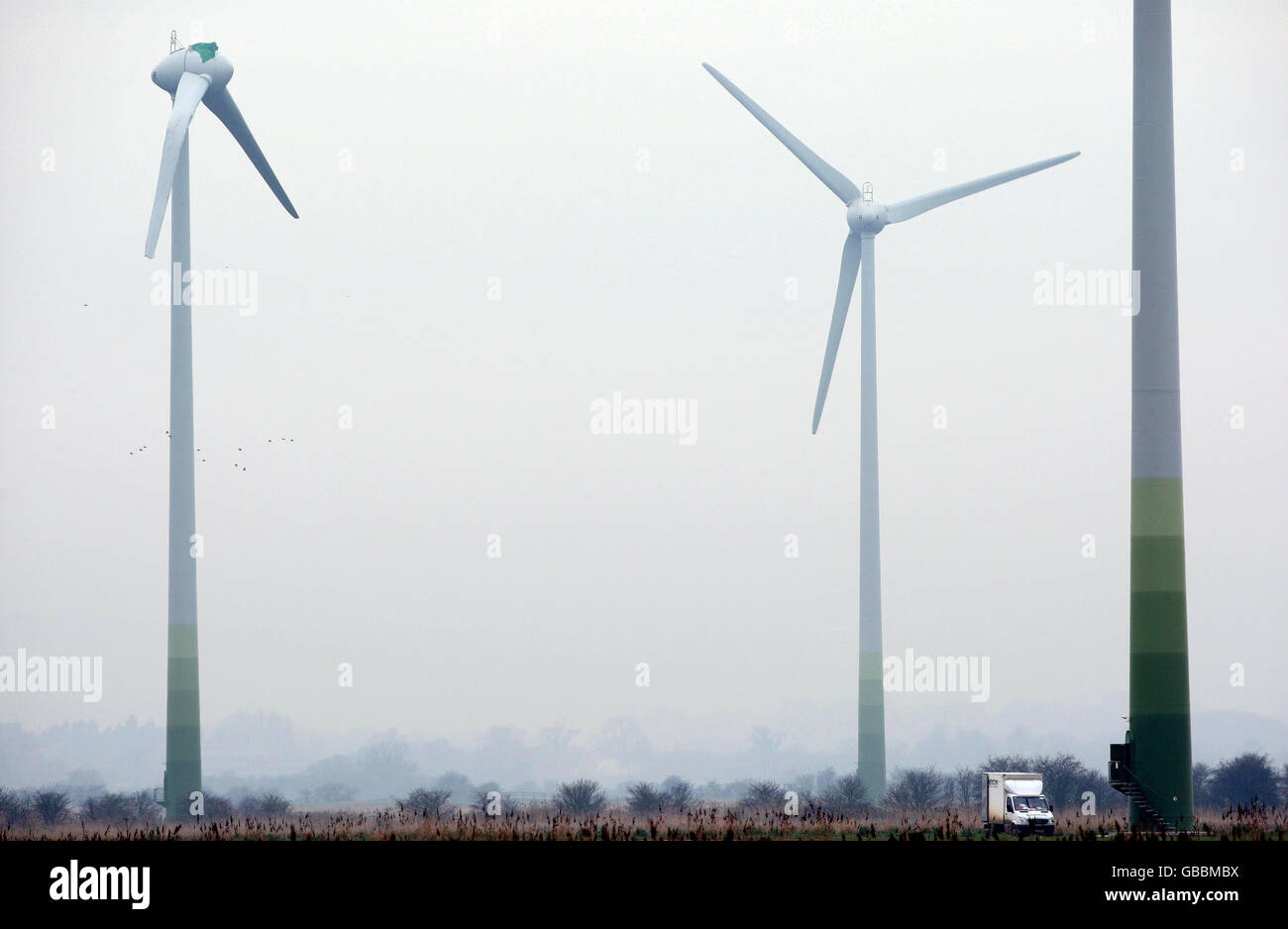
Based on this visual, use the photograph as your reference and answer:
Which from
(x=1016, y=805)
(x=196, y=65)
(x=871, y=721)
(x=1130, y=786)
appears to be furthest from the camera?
(x=871, y=721)

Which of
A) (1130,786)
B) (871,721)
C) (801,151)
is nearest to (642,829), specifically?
(1130,786)

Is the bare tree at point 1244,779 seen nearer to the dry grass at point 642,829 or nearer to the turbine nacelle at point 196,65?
the dry grass at point 642,829

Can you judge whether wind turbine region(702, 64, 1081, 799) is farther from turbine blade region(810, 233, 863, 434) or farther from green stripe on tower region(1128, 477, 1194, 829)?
green stripe on tower region(1128, 477, 1194, 829)

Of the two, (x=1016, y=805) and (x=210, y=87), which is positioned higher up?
(x=210, y=87)

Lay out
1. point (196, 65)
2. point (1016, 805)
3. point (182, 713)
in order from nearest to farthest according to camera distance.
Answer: point (1016, 805)
point (182, 713)
point (196, 65)

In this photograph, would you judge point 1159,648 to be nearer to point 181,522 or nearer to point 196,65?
point 181,522

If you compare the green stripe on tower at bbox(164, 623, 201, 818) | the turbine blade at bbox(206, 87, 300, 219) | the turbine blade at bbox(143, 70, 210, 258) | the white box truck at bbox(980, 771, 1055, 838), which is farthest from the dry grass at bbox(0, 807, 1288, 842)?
the turbine blade at bbox(206, 87, 300, 219)

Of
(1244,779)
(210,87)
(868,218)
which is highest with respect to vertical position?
(210,87)
